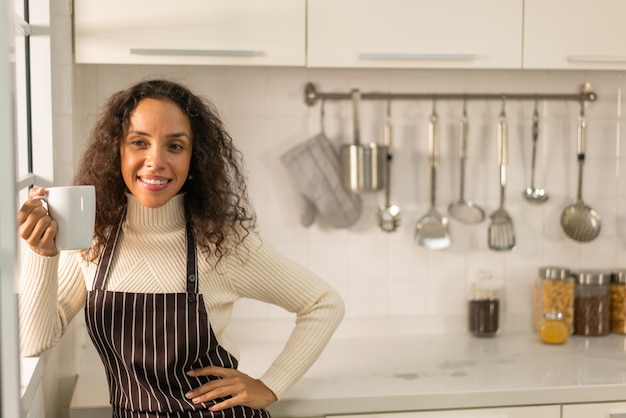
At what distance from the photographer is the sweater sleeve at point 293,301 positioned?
5.97 feet

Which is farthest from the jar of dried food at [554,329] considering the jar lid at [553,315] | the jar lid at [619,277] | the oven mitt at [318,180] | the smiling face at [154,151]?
the smiling face at [154,151]

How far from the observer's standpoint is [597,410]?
6.81 ft

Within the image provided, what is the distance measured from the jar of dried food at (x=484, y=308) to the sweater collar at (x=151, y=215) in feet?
3.57

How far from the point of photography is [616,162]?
2.66 m

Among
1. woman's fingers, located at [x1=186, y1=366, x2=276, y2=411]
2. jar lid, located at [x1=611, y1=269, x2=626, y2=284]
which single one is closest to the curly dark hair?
woman's fingers, located at [x1=186, y1=366, x2=276, y2=411]

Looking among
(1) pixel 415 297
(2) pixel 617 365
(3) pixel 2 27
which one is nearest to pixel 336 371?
(1) pixel 415 297

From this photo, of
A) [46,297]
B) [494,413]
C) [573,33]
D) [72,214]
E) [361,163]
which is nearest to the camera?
[72,214]

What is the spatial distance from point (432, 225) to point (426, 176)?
0.14m

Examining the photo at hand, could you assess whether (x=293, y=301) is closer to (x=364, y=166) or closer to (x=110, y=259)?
(x=110, y=259)

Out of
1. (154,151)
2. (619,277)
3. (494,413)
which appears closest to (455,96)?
(619,277)

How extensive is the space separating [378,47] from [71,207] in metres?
1.03

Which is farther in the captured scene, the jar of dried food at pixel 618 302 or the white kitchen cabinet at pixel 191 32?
the jar of dried food at pixel 618 302

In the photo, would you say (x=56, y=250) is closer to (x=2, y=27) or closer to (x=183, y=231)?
(x=183, y=231)

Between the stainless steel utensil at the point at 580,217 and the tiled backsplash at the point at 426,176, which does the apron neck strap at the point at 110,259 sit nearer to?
the tiled backsplash at the point at 426,176
